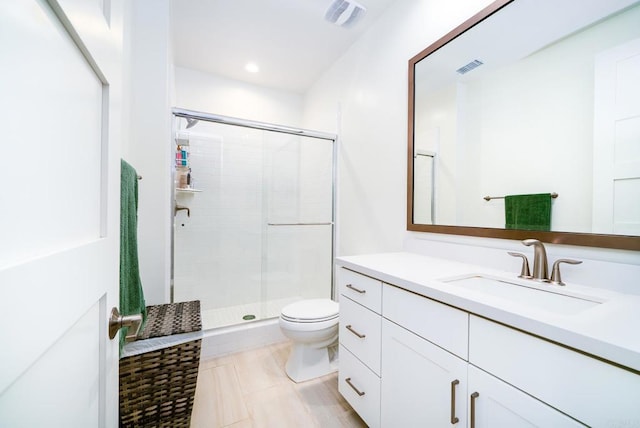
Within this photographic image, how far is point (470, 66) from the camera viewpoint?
1384 mm

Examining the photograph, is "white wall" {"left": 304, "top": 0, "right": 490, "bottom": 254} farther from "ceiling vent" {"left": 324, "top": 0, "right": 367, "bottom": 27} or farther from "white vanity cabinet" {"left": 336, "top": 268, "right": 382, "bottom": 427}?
"white vanity cabinet" {"left": 336, "top": 268, "right": 382, "bottom": 427}

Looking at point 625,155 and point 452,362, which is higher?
point 625,155

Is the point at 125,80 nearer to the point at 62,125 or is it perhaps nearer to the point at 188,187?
the point at 188,187

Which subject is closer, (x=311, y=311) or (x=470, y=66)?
(x=470, y=66)

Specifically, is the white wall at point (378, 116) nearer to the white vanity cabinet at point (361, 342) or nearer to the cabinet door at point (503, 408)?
the white vanity cabinet at point (361, 342)

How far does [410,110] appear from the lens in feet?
5.50

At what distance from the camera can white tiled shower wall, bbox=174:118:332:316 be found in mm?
2459

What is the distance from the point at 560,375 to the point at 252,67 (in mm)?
3057

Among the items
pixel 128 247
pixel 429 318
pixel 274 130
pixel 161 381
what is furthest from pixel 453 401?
pixel 274 130

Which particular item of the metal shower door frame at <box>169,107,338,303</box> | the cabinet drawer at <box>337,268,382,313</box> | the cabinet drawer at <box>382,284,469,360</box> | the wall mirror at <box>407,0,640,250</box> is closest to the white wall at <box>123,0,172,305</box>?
the metal shower door frame at <box>169,107,338,303</box>

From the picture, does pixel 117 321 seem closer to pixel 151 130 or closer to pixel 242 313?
pixel 151 130

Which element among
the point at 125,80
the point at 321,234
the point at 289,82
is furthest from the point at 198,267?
the point at 289,82

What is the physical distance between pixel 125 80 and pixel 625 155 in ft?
7.81

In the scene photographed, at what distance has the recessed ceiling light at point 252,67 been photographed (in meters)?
2.61
